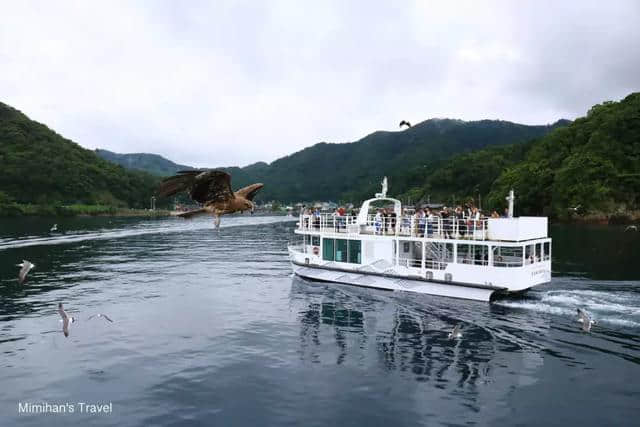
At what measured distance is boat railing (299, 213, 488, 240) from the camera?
25.8m

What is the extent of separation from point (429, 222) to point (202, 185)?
68.2 ft

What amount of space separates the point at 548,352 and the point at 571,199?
9232 centimetres

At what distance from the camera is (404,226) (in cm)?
2917

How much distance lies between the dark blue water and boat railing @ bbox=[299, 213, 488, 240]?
13.4ft

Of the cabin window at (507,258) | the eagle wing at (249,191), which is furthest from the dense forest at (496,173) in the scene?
the eagle wing at (249,191)

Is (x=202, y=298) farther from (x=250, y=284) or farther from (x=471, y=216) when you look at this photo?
(x=471, y=216)

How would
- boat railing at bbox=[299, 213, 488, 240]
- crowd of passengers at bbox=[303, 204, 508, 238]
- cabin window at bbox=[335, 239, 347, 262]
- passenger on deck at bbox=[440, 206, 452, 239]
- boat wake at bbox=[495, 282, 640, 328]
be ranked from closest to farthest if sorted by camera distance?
boat wake at bbox=[495, 282, 640, 328] → boat railing at bbox=[299, 213, 488, 240] → crowd of passengers at bbox=[303, 204, 508, 238] → passenger on deck at bbox=[440, 206, 452, 239] → cabin window at bbox=[335, 239, 347, 262]

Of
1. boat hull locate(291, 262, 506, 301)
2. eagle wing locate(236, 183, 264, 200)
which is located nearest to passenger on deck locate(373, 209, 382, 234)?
boat hull locate(291, 262, 506, 301)

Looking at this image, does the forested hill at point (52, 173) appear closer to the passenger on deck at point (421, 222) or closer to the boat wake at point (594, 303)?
the passenger on deck at point (421, 222)

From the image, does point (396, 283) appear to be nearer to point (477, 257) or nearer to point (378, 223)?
point (378, 223)

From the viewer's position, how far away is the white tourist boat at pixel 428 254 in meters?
24.9

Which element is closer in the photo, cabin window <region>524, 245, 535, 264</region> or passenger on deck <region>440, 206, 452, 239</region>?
cabin window <region>524, 245, 535, 264</region>

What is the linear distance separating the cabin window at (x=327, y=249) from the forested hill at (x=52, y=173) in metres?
125

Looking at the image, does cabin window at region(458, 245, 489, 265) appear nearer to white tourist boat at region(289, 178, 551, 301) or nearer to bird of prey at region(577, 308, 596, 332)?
white tourist boat at region(289, 178, 551, 301)
